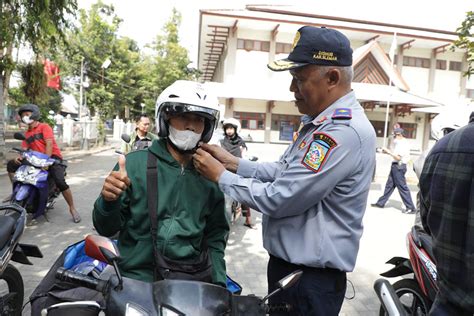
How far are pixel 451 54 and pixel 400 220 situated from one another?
91.2 feet

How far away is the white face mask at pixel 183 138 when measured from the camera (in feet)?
6.55

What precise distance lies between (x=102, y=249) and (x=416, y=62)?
3352 cm

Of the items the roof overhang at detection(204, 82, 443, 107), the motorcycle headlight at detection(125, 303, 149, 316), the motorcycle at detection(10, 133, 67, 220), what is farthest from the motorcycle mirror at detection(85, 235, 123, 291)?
the roof overhang at detection(204, 82, 443, 107)

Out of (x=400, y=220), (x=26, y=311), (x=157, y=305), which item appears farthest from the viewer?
(x=400, y=220)

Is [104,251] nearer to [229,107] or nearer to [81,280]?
[81,280]

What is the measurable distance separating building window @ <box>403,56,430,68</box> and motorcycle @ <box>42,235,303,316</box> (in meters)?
32.8

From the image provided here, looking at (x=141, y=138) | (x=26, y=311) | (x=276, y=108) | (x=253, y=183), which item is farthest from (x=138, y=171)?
(x=276, y=108)

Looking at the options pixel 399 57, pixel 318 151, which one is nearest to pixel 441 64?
pixel 399 57

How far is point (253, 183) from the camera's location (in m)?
1.78

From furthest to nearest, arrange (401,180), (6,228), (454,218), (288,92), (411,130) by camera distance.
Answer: (411,130)
(288,92)
(401,180)
(6,228)
(454,218)

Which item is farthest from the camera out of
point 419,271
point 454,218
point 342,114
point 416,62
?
point 416,62

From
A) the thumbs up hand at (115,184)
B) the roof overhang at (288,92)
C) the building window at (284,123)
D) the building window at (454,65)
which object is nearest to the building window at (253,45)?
the roof overhang at (288,92)

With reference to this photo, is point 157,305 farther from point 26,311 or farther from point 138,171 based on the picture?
point 26,311

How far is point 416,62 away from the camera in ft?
99.9
